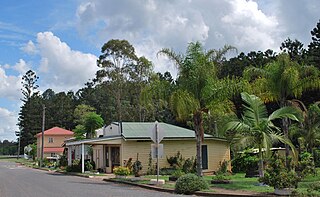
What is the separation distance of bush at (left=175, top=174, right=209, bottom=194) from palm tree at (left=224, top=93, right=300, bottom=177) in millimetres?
2980

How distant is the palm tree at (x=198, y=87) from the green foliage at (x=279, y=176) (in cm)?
657

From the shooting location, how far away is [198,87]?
21.7m

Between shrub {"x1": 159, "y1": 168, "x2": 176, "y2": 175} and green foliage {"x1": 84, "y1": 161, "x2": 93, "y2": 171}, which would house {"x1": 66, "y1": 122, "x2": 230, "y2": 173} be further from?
green foliage {"x1": 84, "y1": 161, "x2": 93, "y2": 171}

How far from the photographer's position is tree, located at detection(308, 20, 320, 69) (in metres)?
45.4

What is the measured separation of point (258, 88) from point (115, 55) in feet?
97.0

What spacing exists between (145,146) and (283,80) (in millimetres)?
13261

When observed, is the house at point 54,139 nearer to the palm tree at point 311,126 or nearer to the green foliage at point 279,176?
the palm tree at point 311,126

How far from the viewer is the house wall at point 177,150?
31.1 metres

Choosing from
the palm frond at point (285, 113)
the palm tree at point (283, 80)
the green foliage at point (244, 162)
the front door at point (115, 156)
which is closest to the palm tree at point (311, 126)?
the green foliage at point (244, 162)

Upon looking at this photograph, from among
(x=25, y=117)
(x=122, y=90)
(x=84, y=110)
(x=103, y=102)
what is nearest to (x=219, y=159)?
(x=122, y=90)

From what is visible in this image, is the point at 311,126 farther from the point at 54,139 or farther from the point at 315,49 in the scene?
the point at 54,139

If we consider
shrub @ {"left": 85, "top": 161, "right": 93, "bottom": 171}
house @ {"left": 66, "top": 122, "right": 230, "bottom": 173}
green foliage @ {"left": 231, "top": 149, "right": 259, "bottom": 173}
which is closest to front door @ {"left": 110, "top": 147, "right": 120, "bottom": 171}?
house @ {"left": 66, "top": 122, "right": 230, "bottom": 173}

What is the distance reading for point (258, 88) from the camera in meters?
22.6

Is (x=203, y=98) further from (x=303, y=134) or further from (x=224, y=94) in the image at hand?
(x=303, y=134)
